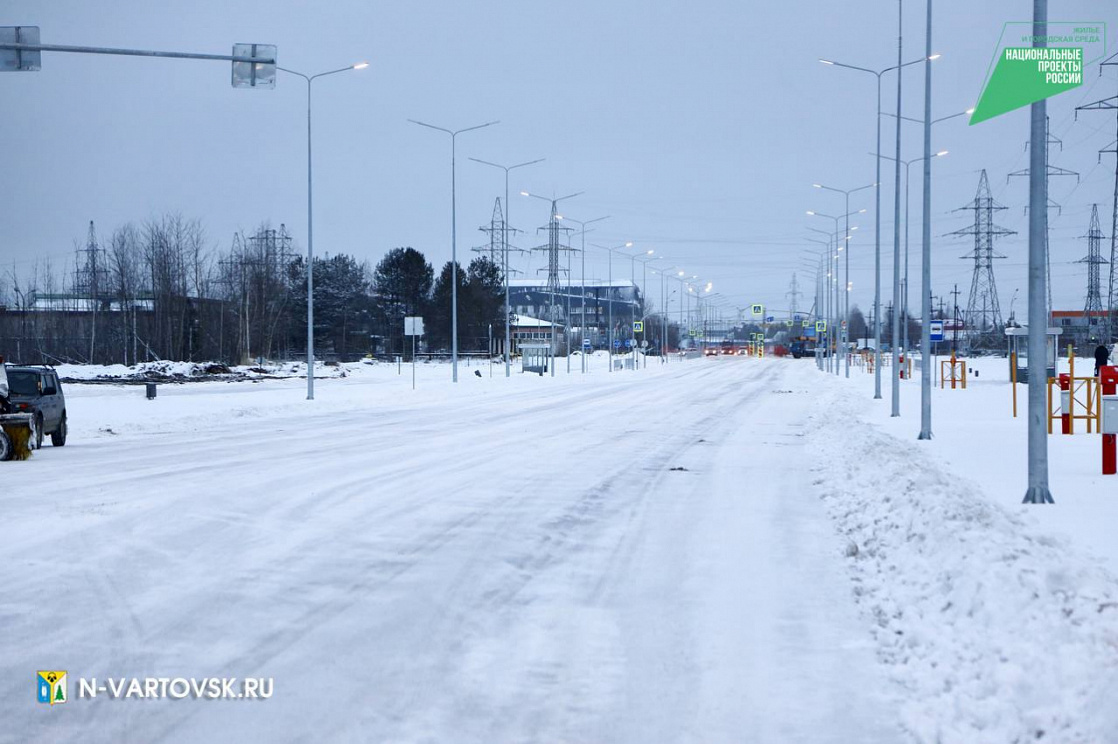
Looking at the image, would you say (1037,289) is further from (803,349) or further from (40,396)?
(803,349)

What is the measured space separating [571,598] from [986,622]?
10.1 ft

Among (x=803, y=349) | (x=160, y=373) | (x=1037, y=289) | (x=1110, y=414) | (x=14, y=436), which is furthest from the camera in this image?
(x=803, y=349)

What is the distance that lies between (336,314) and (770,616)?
104326 mm

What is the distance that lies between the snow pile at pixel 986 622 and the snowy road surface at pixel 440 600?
0.26 metres

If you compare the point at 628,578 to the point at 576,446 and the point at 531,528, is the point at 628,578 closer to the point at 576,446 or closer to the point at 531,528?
the point at 531,528

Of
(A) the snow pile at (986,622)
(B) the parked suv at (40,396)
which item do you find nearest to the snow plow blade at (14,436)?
(B) the parked suv at (40,396)

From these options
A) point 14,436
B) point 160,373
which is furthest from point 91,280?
point 14,436

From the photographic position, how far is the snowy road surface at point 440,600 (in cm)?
594

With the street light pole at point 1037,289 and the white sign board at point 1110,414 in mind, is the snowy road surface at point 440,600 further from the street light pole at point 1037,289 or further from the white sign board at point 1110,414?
the white sign board at point 1110,414

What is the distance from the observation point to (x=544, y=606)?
Answer: 8.35 metres

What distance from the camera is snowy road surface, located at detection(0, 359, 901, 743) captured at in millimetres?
5938

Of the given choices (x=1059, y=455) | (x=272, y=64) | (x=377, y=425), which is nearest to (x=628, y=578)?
(x=1059, y=455)

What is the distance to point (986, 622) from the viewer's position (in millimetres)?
6973

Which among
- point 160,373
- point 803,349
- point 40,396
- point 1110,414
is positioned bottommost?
point 160,373
